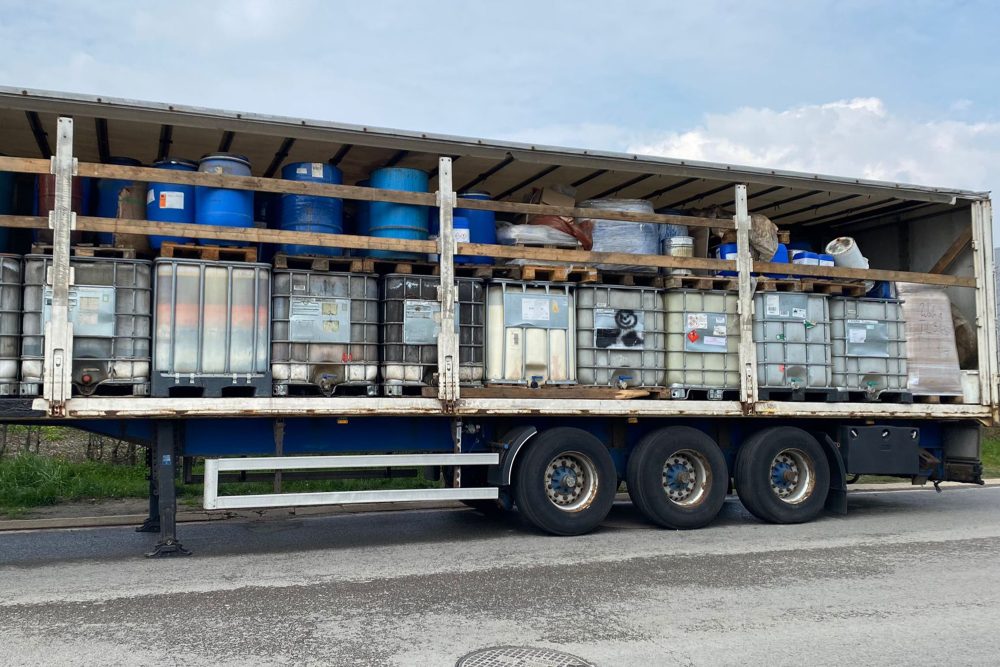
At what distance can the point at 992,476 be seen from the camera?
15477 mm

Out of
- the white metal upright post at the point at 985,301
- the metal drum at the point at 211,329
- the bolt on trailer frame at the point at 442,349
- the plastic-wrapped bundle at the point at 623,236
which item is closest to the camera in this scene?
the bolt on trailer frame at the point at 442,349

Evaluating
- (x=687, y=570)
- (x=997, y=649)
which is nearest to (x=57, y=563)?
(x=687, y=570)

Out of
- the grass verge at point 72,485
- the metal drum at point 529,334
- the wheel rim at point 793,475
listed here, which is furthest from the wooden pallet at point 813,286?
the grass verge at point 72,485

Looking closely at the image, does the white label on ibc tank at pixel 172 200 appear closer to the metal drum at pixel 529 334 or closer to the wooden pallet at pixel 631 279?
the metal drum at pixel 529 334

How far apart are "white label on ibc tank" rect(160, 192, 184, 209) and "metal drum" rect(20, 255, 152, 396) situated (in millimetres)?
630

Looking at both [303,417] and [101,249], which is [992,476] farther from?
[101,249]

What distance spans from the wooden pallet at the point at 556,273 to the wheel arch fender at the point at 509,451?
1.53m

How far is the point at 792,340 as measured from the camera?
10.2 m

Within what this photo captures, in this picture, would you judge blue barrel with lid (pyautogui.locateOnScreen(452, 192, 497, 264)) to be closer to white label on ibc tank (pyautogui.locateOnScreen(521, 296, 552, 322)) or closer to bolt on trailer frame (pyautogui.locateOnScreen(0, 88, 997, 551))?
bolt on trailer frame (pyautogui.locateOnScreen(0, 88, 997, 551))

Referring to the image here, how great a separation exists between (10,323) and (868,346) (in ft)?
29.3

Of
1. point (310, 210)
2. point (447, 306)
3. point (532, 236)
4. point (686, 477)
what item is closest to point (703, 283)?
point (532, 236)

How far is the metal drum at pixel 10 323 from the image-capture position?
7367 millimetres

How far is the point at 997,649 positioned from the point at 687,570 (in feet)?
8.24

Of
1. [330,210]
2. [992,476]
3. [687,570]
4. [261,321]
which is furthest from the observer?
[992,476]
